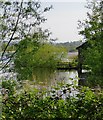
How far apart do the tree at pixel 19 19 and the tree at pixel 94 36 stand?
3.77 ft

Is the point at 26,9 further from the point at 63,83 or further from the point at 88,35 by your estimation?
the point at 88,35

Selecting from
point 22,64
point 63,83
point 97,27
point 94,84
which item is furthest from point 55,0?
point 94,84

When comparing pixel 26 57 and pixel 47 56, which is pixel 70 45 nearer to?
pixel 47 56

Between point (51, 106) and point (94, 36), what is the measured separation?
128cm

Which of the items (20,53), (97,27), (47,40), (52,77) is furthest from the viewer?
(52,77)

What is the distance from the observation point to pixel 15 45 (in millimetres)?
3094

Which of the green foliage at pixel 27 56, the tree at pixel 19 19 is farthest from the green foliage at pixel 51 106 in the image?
the tree at pixel 19 19

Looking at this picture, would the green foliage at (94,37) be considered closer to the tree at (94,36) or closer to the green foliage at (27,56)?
the tree at (94,36)

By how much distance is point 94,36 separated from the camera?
4219 mm

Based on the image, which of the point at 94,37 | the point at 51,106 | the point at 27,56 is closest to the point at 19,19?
the point at 27,56

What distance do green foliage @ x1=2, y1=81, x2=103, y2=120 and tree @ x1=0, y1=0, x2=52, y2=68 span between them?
502mm

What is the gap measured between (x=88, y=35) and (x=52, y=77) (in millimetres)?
815

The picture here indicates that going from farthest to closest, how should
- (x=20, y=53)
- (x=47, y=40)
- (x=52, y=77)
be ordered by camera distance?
(x=52, y=77) < (x=47, y=40) < (x=20, y=53)

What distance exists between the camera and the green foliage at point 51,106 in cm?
326
